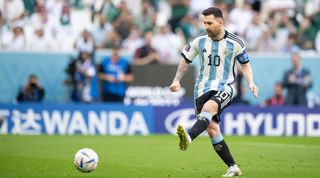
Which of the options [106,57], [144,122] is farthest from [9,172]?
[106,57]

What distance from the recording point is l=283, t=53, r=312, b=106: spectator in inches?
916

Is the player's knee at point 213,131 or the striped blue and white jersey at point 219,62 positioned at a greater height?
the striped blue and white jersey at point 219,62

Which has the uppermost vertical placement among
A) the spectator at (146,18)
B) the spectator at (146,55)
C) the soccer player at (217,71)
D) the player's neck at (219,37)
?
the spectator at (146,18)

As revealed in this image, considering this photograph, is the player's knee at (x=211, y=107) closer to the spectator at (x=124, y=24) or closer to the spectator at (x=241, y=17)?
the spectator at (x=124, y=24)

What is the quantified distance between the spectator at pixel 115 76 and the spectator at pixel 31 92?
1850mm

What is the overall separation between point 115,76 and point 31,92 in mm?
2466

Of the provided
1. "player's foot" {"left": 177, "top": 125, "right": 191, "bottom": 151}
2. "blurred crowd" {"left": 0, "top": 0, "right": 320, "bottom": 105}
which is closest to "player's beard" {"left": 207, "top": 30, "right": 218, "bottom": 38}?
"player's foot" {"left": 177, "top": 125, "right": 191, "bottom": 151}

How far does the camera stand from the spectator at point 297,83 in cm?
2327

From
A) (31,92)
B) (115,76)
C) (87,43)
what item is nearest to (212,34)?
(115,76)

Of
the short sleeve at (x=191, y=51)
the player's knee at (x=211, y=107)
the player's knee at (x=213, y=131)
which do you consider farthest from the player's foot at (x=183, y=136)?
the short sleeve at (x=191, y=51)

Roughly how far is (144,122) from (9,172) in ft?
36.4

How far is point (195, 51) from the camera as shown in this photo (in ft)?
38.5

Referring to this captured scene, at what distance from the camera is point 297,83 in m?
23.3

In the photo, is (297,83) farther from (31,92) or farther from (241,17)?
(31,92)
